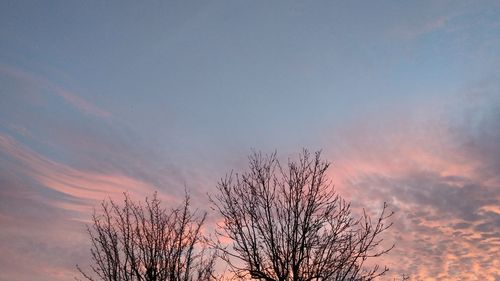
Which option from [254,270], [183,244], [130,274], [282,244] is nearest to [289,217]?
[282,244]

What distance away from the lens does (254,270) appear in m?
15.1

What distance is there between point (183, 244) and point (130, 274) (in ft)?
7.90

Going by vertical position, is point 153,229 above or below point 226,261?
above

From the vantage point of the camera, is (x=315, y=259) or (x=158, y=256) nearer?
(x=315, y=259)

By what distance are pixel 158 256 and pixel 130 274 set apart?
1.26 metres

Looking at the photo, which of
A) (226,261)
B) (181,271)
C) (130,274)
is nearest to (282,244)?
(226,261)

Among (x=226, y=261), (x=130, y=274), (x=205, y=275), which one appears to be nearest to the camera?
(x=226, y=261)

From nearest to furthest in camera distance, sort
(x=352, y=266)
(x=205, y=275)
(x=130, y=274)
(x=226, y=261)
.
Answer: (x=352, y=266)
(x=226, y=261)
(x=130, y=274)
(x=205, y=275)

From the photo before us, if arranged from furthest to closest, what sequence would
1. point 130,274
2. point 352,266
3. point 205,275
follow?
point 205,275
point 130,274
point 352,266

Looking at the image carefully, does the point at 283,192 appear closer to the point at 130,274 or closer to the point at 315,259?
the point at 315,259

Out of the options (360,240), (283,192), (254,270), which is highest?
(283,192)

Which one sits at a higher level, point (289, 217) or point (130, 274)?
point (289, 217)

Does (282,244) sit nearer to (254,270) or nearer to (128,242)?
(254,270)

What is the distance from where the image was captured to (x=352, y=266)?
14773 mm
